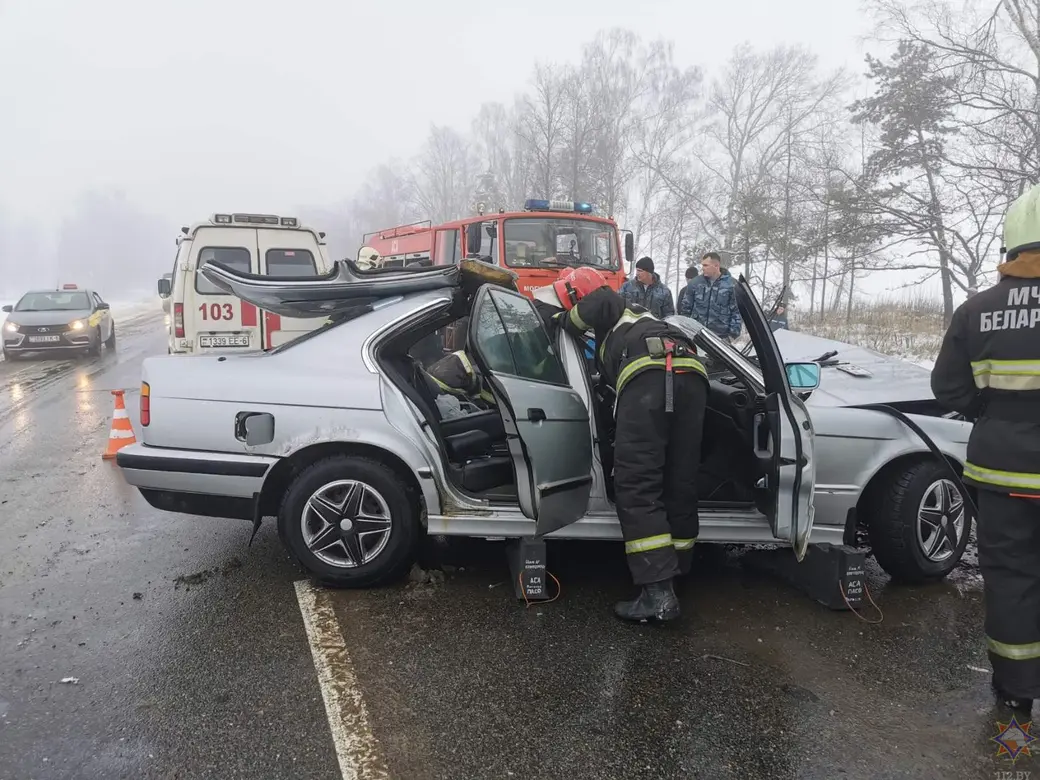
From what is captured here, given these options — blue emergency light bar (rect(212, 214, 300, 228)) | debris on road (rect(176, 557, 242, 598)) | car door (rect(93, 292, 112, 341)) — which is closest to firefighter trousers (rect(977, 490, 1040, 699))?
debris on road (rect(176, 557, 242, 598))

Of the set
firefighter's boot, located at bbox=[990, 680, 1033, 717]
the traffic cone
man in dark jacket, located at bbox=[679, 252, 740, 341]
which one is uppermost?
man in dark jacket, located at bbox=[679, 252, 740, 341]

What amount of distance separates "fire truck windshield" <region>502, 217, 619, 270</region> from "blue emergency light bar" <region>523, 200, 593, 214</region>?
0.23m

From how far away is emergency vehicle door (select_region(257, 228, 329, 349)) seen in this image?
9266 millimetres

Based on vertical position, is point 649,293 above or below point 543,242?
below

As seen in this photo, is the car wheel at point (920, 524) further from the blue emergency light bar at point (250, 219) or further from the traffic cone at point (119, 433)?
the blue emergency light bar at point (250, 219)

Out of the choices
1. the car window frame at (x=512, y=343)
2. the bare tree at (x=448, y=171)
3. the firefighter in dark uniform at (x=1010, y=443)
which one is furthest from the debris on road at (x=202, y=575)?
the bare tree at (x=448, y=171)

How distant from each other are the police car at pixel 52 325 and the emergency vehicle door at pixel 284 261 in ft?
21.3

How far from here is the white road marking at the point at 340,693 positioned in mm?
2225

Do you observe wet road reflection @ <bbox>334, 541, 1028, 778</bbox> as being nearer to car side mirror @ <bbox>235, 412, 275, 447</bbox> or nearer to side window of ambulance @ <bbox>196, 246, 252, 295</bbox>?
car side mirror @ <bbox>235, 412, 275, 447</bbox>

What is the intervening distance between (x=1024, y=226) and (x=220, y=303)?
345 inches

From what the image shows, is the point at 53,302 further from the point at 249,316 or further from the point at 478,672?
the point at 478,672

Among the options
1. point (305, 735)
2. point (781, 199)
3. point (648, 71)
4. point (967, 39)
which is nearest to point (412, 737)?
point (305, 735)

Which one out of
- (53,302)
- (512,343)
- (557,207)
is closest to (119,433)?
(512,343)

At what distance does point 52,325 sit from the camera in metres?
13.2
